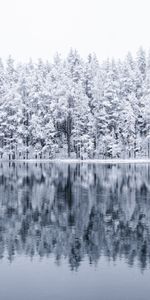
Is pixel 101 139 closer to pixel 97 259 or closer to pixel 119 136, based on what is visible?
pixel 119 136

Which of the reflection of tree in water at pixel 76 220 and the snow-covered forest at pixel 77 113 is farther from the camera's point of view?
the snow-covered forest at pixel 77 113

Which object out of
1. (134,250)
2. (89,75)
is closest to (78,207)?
(134,250)

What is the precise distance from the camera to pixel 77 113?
284 feet

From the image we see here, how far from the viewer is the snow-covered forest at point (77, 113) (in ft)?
287

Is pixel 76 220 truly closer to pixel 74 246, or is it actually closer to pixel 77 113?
pixel 74 246

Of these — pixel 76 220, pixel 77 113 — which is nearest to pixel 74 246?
pixel 76 220

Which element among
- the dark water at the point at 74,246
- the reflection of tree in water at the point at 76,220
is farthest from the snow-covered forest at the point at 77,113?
the dark water at the point at 74,246

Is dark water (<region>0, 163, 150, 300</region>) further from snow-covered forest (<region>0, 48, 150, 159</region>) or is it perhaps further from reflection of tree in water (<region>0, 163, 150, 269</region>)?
snow-covered forest (<region>0, 48, 150, 159</region>)

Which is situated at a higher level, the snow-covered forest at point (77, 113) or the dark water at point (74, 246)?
the snow-covered forest at point (77, 113)

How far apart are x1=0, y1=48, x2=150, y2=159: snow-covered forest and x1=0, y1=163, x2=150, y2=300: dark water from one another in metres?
51.7

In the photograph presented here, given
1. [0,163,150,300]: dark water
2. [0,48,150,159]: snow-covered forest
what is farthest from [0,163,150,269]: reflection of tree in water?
[0,48,150,159]: snow-covered forest

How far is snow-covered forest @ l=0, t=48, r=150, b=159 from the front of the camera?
87.5m

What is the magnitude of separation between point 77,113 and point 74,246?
2662 inches

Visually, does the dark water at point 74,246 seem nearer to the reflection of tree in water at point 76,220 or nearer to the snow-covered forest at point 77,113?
the reflection of tree in water at point 76,220
